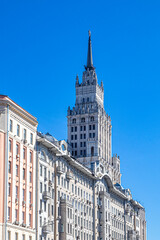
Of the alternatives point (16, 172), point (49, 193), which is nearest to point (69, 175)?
point (49, 193)

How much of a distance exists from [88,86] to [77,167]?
3321 inches

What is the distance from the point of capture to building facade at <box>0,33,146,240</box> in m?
81.3

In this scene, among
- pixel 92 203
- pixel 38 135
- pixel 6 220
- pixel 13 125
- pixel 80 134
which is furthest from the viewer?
pixel 80 134

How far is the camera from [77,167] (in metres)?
116

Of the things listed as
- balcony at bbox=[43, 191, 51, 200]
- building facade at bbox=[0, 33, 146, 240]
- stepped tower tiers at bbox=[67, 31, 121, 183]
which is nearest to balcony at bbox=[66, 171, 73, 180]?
building facade at bbox=[0, 33, 146, 240]

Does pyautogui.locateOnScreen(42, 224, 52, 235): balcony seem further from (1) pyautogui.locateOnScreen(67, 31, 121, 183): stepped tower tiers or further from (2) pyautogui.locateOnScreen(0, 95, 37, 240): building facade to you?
(1) pyautogui.locateOnScreen(67, 31, 121, 183): stepped tower tiers

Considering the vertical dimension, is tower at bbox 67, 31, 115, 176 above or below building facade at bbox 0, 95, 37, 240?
above

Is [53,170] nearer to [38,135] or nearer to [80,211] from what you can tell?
[38,135]

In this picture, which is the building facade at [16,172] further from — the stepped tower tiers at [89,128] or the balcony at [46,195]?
the stepped tower tiers at [89,128]

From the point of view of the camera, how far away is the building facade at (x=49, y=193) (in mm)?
81312

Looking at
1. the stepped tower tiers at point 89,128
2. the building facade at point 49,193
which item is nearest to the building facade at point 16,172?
the building facade at point 49,193

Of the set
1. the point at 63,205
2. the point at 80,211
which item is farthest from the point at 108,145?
the point at 63,205

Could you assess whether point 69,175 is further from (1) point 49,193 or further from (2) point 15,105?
(2) point 15,105

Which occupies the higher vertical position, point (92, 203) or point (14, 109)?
point (14, 109)
